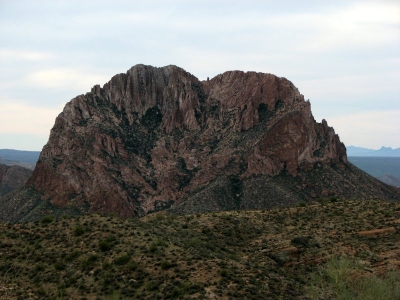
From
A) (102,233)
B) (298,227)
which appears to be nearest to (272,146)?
(298,227)

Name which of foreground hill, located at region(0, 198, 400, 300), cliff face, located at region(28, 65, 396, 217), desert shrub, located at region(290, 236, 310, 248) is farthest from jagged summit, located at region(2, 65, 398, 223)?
desert shrub, located at region(290, 236, 310, 248)

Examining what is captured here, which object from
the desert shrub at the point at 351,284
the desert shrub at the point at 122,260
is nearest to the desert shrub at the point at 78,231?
the desert shrub at the point at 122,260

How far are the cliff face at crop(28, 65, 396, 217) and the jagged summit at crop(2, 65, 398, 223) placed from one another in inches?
14.3

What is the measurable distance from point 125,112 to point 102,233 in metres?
136

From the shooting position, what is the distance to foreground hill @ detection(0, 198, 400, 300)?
130 feet

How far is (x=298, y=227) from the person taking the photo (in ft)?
202

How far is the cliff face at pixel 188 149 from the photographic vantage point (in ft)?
498

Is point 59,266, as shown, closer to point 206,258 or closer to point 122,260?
point 122,260

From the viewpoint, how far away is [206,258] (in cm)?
4600

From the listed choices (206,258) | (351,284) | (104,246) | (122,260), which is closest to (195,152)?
(104,246)

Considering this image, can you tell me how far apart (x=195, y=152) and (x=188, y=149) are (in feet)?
12.8

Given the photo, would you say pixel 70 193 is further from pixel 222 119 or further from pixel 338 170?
pixel 338 170

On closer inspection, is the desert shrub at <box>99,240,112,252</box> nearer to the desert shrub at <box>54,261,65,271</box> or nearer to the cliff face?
the desert shrub at <box>54,261,65,271</box>

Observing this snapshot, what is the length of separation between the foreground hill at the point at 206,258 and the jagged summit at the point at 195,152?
76.2 meters
